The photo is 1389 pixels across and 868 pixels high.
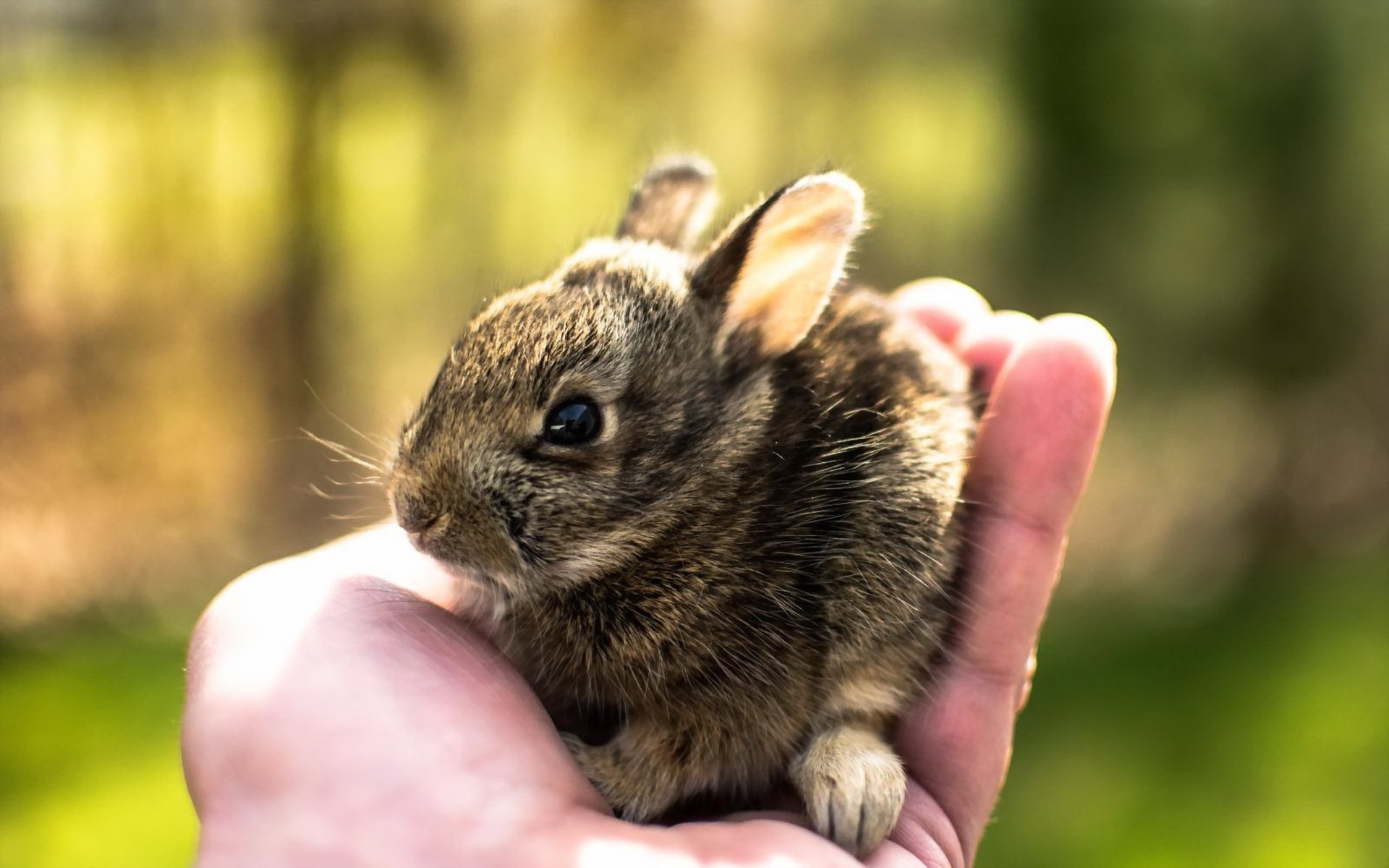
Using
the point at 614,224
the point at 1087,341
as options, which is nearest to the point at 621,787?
the point at 1087,341

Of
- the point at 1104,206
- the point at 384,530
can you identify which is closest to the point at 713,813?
the point at 384,530

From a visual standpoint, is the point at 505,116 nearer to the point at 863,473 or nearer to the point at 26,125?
the point at 26,125

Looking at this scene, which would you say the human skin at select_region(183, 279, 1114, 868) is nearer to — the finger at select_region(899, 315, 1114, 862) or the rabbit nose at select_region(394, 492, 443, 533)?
the finger at select_region(899, 315, 1114, 862)

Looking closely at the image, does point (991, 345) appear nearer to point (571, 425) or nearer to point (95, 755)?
point (571, 425)

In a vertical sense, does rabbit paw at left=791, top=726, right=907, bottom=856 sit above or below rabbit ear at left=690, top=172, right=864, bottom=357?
below

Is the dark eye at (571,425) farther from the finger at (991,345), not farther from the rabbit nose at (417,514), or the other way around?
the finger at (991,345)

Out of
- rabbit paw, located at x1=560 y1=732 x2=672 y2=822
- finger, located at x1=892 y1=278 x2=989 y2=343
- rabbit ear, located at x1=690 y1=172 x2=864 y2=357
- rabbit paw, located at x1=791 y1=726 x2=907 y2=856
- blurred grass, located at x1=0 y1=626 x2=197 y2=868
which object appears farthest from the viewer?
blurred grass, located at x1=0 y1=626 x2=197 y2=868

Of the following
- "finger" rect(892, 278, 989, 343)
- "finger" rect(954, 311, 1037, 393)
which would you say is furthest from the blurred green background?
"finger" rect(954, 311, 1037, 393)
